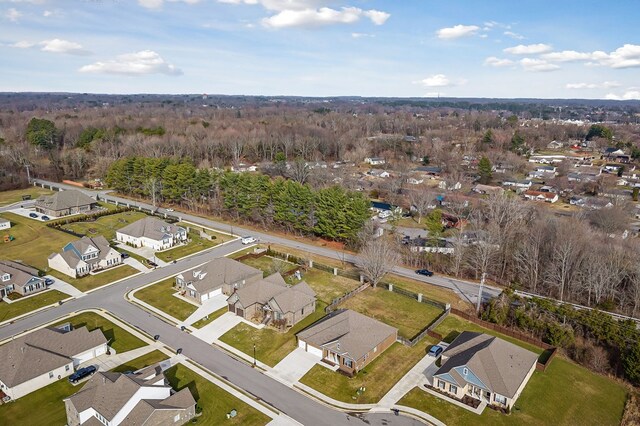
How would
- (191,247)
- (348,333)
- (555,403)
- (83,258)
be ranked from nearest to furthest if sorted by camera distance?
1. (555,403)
2. (348,333)
3. (83,258)
4. (191,247)

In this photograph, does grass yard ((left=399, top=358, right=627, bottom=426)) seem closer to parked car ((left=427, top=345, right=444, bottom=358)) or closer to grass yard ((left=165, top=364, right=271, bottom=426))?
parked car ((left=427, top=345, right=444, bottom=358))

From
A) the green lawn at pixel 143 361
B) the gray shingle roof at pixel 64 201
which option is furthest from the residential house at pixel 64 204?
the green lawn at pixel 143 361

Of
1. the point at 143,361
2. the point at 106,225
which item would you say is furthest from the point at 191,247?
the point at 143,361

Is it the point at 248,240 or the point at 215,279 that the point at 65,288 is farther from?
the point at 248,240

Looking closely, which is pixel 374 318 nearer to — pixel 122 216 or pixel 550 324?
pixel 550 324

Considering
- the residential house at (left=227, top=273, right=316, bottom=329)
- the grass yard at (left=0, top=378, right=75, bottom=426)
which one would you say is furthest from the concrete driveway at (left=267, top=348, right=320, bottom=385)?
the grass yard at (left=0, top=378, right=75, bottom=426)

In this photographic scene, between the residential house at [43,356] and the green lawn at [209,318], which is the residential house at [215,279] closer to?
the green lawn at [209,318]
